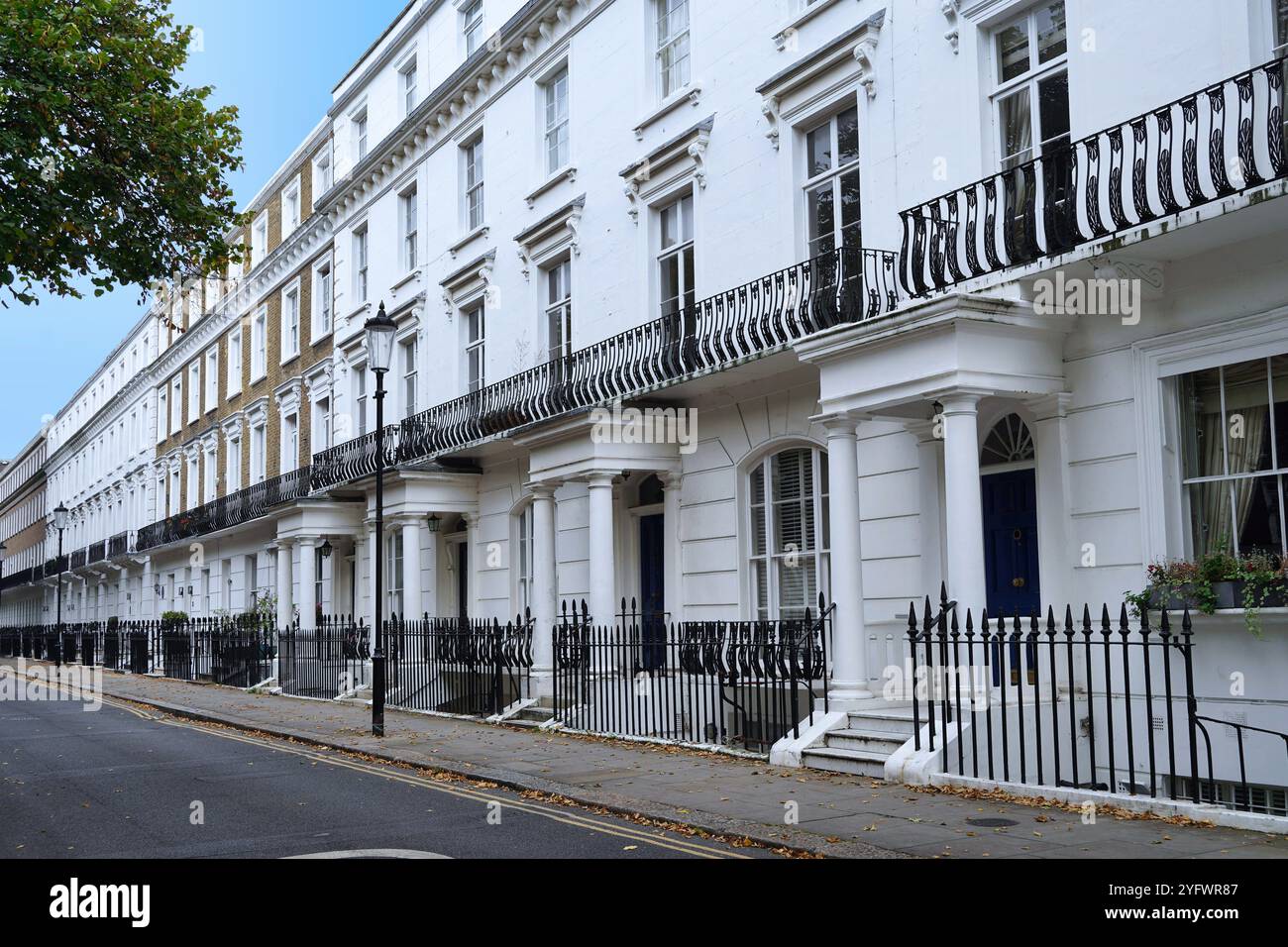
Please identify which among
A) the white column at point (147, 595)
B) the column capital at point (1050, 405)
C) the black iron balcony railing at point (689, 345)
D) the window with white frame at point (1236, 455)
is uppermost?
the black iron balcony railing at point (689, 345)

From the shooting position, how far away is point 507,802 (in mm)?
10031

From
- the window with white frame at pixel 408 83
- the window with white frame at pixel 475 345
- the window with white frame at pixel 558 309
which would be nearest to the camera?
A: the window with white frame at pixel 558 309

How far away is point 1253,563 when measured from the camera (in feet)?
31.2

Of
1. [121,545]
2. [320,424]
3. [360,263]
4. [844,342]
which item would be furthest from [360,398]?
[121,545]

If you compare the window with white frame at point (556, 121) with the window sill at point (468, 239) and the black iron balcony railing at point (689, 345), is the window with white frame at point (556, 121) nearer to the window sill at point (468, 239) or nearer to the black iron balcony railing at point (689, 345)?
the window sill at point (468, 239)

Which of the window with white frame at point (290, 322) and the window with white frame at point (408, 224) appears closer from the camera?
the window with white frame at point (408, 224)

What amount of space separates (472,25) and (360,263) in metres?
6.85

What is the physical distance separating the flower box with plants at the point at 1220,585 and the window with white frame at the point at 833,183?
560 centimetres

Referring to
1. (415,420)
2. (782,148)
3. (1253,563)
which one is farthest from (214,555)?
(1253,563)

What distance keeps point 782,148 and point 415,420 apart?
35.0 feet

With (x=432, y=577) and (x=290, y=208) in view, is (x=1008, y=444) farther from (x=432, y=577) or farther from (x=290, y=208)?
(x=290, y=208)

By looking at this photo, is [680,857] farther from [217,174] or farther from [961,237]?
[217,174]

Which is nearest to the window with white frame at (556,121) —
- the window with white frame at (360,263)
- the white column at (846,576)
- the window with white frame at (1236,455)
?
the window with white frame at (360,263)

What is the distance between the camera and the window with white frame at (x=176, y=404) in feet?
147
